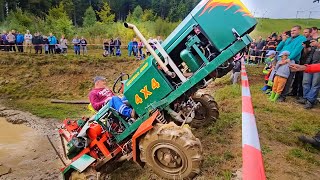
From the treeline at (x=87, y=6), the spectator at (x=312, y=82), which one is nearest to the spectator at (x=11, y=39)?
the spectator at (x=312, y=82)

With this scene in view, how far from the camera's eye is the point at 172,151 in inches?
129

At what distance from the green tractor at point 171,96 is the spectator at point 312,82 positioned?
3.28 meters

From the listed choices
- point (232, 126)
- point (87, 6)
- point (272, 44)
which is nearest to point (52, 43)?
point (272, 44)

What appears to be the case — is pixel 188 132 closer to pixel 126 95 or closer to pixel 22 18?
pixel 126 95

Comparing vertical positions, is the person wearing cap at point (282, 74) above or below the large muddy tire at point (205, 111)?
above

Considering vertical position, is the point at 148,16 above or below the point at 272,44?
above

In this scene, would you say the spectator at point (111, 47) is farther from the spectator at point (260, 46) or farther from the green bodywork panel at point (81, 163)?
the green bodywork panel at point (81, 163)

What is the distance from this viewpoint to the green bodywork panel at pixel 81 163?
14.1 feet

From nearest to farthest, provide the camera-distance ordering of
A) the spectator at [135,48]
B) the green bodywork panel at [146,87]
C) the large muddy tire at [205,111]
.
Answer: the green bodywork panel at [146,87], the large muddy tire at [205,111], the spectator at [135,48]

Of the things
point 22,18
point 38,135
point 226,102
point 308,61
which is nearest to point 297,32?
point 308,61

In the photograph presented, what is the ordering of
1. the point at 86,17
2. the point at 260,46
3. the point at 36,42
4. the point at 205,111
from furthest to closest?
the point at 86,17 < the point at 36,42 < the point at 260,46 < the point at 205,111

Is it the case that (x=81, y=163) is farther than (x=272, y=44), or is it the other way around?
(x=272, y=44)

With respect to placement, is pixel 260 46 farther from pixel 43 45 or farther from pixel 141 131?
pixel 43 45

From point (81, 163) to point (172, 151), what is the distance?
6.06 feet
